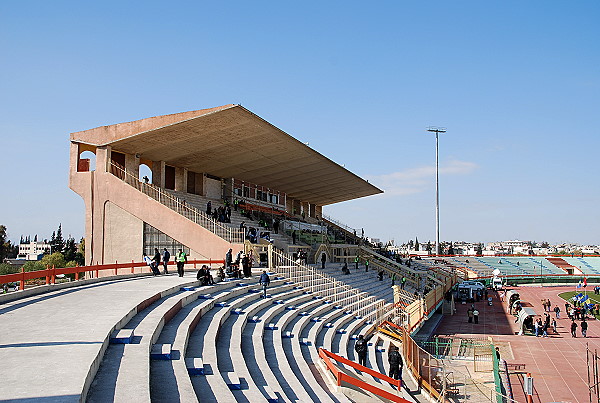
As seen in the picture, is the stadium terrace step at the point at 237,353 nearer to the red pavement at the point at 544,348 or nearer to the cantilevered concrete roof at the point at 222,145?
the red pavement at the point at 544,348

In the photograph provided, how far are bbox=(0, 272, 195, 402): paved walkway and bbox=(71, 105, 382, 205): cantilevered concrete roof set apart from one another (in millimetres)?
12206

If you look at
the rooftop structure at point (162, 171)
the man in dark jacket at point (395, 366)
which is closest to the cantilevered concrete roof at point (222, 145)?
the rooftop structure at point (162, 171)

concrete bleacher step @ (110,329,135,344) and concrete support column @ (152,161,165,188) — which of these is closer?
concrete bleacher step @ (110,329,135,344)

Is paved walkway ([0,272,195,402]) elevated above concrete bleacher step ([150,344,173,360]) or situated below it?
above

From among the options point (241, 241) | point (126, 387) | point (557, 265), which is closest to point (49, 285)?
point (126, 387)

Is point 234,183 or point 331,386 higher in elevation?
point 234,183

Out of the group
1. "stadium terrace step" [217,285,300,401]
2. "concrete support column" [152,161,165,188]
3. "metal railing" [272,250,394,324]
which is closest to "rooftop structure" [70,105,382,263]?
"concrete support column" [152,161,165,188]

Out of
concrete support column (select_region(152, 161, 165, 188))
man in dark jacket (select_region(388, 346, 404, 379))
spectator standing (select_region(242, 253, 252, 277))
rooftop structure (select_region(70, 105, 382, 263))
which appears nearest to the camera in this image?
man in dark jacket (select_region(388, 346, 404, 379))

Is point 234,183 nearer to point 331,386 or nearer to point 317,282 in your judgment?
point 317,282

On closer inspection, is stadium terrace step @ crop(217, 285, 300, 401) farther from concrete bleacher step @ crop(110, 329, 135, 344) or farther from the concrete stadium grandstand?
concrete bleacher step @ crop(110, 329, 135, 344)

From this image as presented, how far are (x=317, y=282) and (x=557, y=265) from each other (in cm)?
6753

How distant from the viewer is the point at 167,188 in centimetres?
3253

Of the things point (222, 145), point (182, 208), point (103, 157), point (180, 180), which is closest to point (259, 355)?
point (182, 208)

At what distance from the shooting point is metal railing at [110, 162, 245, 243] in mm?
27122
